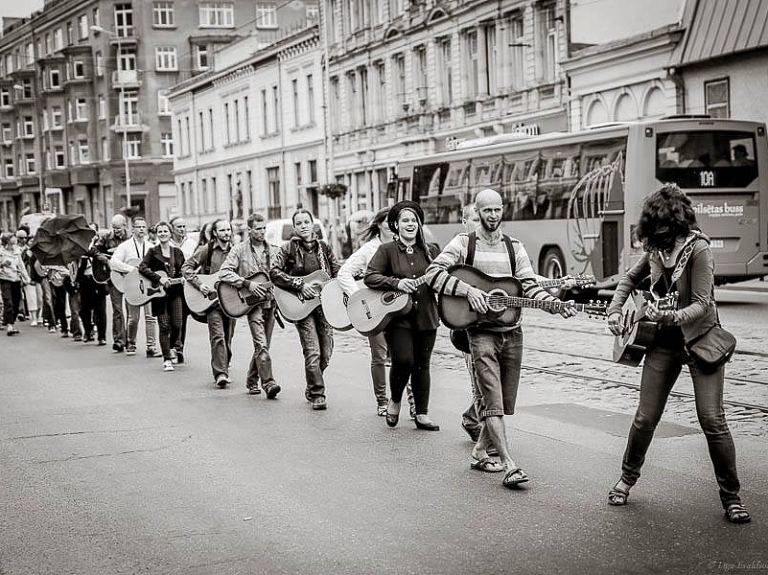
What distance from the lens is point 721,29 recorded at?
2802 cm

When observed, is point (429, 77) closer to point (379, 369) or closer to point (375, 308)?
point (379, 369)

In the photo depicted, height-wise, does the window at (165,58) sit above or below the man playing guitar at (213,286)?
above

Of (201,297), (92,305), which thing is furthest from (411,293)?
(92,305)

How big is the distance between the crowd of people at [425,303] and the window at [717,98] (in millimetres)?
17087

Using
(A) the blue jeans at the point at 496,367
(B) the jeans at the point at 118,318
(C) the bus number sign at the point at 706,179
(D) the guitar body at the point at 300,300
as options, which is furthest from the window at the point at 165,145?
(A) the blue jeans at the point at 496,367

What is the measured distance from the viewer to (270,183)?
5788 centimetres

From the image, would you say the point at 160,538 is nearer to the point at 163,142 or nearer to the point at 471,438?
the point at 471,438

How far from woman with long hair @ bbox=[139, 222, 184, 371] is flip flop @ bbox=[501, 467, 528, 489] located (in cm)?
783

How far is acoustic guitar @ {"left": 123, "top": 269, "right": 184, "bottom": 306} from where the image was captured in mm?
14617

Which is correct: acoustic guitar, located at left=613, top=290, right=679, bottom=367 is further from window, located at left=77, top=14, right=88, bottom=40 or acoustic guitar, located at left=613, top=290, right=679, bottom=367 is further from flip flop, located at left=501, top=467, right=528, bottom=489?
window, located at left=77, top=14, right=88, bottom=40

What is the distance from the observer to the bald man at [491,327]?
7590 mm

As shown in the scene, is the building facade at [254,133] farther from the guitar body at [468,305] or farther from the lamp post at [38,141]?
the guitar body at [468,305]

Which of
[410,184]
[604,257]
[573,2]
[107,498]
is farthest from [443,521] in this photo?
[573,2]

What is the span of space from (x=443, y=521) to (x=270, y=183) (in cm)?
5197
